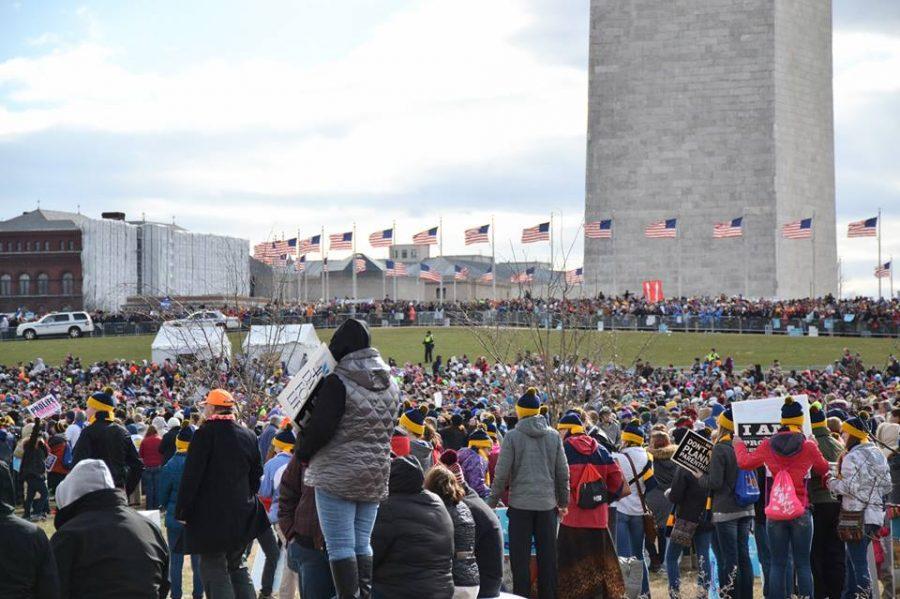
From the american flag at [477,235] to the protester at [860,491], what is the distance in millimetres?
50169

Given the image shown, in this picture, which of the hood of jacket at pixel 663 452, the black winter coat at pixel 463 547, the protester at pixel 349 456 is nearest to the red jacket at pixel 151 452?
the hood of jacket at pixel 663 452

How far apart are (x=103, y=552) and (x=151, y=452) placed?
12349 mm

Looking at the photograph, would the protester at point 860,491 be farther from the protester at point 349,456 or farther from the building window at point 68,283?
the building window at point 68,283

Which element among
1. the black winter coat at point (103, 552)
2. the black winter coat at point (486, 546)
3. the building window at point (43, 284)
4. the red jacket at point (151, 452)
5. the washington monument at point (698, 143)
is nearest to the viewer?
the black winter coat at point (103, 552)

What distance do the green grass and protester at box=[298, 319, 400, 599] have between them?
3432 centimetres

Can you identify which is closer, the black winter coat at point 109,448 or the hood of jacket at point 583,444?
the hood of jacket at point 583,444

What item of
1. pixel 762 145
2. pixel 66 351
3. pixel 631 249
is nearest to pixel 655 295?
pixel 631 249

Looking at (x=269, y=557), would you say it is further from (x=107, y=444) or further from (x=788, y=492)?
(x=788, y=492)

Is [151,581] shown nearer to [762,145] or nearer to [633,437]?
[633,437]

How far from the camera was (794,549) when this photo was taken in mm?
11695

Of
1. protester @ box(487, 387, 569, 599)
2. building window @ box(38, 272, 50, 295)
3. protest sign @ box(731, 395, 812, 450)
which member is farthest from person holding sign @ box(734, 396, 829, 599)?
building window @ box(38, 272, 50, 295)

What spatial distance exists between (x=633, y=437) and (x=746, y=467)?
84.0 inches

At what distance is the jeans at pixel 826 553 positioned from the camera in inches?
483

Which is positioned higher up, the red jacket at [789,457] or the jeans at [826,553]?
the red jacket at [789,457]
